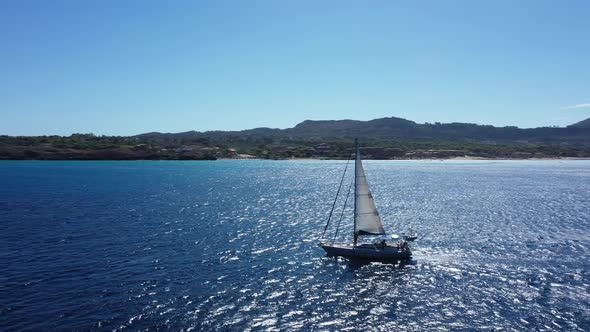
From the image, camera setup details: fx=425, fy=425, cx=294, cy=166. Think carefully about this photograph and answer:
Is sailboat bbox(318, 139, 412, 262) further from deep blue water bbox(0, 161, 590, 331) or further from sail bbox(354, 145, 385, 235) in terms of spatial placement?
deep blue water bbox(0, 161, 590, 331)

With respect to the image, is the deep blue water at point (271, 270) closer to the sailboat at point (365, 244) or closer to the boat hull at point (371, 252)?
the boat hull at point (371, 252)

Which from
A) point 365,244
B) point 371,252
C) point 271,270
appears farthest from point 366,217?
point 271,270

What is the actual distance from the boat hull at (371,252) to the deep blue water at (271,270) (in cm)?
174

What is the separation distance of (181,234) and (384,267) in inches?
1293

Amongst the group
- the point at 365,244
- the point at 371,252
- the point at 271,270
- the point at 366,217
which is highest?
the point at 366,217

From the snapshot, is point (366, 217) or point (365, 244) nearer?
point (365, 244)

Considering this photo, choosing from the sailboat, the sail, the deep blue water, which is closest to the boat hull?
the sailboat

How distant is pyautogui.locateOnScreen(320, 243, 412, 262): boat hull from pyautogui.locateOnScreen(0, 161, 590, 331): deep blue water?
1742 mm

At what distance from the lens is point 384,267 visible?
177ft

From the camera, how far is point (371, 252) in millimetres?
56500

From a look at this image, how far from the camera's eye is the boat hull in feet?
183

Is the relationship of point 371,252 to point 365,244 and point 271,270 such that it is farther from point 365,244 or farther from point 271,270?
point 271,270

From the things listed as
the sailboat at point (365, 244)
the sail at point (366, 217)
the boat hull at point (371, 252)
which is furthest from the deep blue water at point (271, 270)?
the sail at point (366, 217)

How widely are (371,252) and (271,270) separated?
14.2 meters
